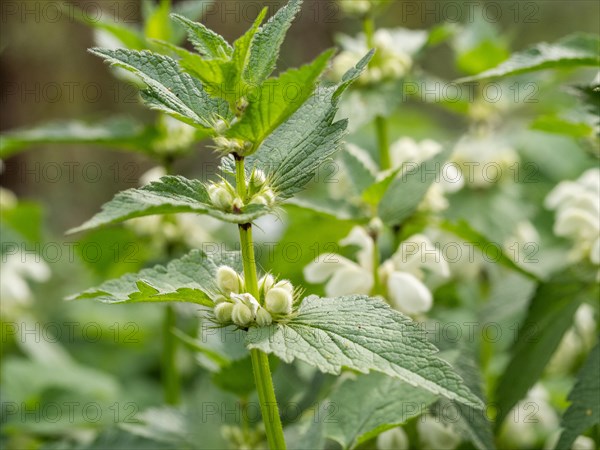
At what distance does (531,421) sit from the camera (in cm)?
159

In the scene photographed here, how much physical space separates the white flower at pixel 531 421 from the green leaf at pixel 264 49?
87cm

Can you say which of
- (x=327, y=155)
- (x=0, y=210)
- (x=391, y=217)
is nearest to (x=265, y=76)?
(x=327, y=155)

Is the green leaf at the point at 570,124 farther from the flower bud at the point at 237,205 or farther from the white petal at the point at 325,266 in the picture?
the flower bud at the point at 237,205

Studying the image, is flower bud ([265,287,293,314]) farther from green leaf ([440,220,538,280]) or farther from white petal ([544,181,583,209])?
white petal ([544,181,583,209])

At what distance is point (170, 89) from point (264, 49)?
131 millimetres

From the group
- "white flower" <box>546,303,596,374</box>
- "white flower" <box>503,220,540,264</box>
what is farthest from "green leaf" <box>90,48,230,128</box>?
"white flower" <box>546,303,596,374</box>

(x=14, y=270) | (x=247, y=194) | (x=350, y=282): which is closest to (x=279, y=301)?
(x=247, y=194)

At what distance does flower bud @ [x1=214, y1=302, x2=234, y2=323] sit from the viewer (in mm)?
1000

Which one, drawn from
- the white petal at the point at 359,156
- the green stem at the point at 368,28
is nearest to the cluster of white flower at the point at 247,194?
the white petal at the point at 359,156

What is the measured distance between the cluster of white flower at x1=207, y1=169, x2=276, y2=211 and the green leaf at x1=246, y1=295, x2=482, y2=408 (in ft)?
0.51

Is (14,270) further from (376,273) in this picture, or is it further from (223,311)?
(223,311)

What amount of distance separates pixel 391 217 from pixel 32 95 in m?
5.22

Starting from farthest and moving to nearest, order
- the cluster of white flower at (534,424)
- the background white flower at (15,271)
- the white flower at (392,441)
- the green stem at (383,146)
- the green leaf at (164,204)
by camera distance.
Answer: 1. the background white flower at (15,271)
2. the green stem at (383,146)
3. the cluster of white flower at (534,424)
4. the white flower at (392,441)
5. the green leaf at (164,204)

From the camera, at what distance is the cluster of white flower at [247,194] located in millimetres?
973
